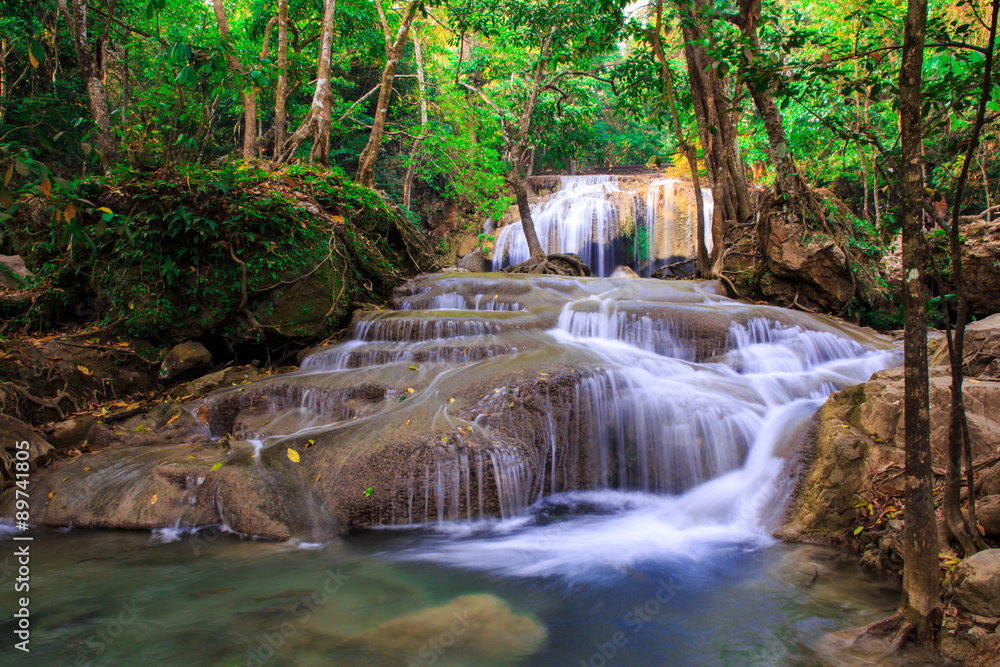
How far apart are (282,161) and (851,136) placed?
29.8ft

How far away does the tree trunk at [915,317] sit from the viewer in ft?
7.54

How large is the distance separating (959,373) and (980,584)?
3.12ft

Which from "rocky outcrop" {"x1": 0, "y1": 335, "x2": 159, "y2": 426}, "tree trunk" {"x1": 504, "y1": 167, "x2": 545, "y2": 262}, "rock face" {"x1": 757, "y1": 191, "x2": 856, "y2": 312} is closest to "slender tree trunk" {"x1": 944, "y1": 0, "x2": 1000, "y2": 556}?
"rock face" {"x1": 757, "y1": 191, "x2": 856, "y2": 312}

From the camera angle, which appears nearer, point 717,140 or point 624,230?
point 717,140

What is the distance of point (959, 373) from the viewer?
2504 millimetres

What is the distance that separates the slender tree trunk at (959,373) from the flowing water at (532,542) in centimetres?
64

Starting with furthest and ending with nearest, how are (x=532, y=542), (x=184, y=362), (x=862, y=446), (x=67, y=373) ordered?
(x=184, y=362) → (x=67, y=373) → (x=532, y=542) → (x=862, y=446)

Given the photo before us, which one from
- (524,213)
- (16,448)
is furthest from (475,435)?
(524,213)

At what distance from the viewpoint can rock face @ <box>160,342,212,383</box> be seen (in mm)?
6688

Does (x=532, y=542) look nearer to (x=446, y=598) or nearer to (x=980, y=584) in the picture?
(x=446, y=598)

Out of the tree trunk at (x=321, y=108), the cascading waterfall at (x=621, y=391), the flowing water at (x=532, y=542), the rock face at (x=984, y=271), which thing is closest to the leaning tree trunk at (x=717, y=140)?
the cascading waterfall at (x=621, y=391)

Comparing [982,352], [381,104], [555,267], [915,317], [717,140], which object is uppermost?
[381,104]

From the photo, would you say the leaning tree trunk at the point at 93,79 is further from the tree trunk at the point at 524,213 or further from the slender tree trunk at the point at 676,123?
the slender tree trunk at the point at 676,123

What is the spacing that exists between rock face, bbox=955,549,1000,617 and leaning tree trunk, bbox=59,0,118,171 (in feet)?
30.3
